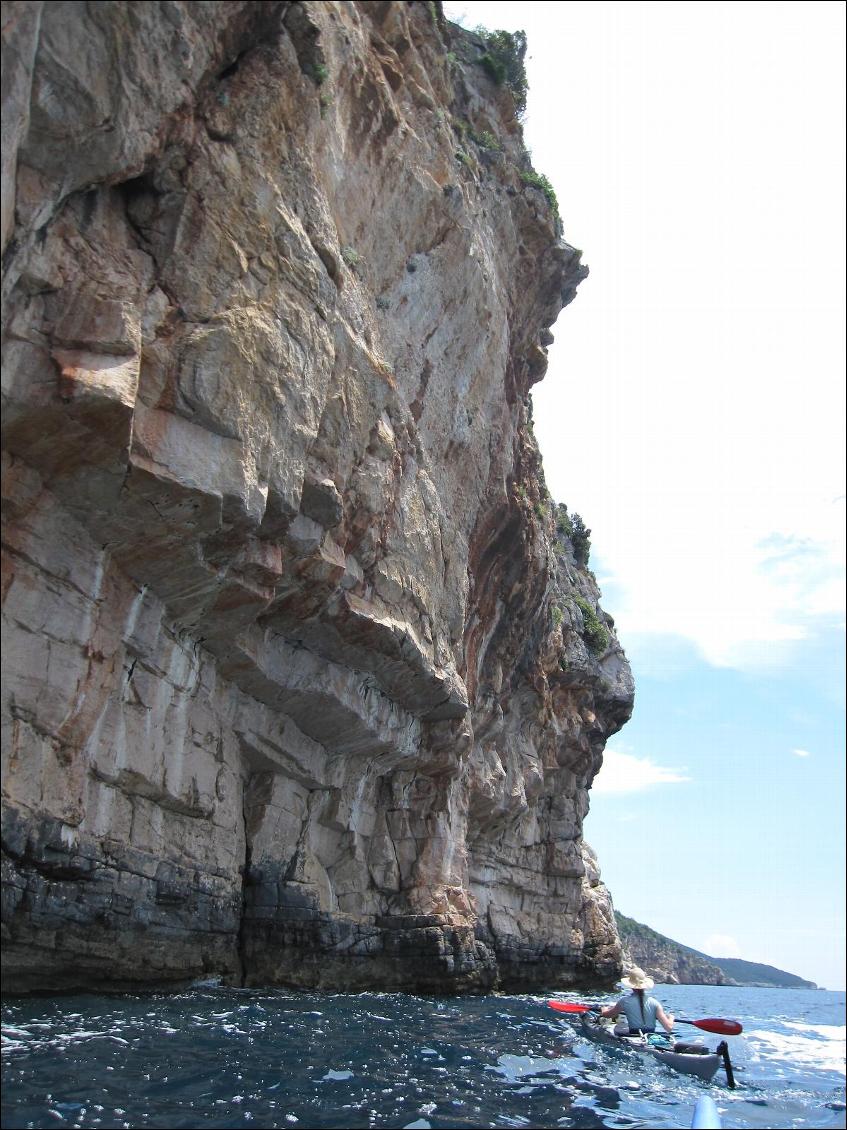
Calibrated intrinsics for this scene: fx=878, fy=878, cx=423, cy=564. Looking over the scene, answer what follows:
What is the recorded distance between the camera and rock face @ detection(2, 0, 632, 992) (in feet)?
34.5

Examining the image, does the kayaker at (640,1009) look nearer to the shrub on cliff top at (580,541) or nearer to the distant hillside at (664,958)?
the shrub on cliff top at (580,541)

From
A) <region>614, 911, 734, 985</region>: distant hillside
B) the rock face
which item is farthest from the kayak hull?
<region>614, 911, 734, 985</region>: distant hillside

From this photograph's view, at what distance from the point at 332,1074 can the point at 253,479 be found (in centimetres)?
746

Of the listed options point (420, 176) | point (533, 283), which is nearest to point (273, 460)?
point (420, 176)

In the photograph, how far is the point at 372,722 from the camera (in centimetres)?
1881

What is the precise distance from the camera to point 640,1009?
13.3 m

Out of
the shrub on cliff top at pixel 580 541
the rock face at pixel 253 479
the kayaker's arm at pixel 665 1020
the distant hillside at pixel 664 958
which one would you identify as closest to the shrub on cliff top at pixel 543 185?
the rock face at pixel 253 479

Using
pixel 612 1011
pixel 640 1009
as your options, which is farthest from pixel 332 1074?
pixel 612 1011

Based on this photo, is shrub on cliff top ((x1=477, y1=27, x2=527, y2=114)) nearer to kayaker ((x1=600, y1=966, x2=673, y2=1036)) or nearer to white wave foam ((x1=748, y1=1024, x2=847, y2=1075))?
kayaker ((x1=600, y1=966, x2=673, y2=1036))

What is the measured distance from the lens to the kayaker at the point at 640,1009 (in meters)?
13.1

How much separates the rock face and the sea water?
180 cm

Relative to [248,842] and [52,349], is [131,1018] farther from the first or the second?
[52,349]

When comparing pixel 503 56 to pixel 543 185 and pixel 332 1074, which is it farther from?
pixel 332 1074

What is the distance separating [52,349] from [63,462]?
Result: 4.39ft
